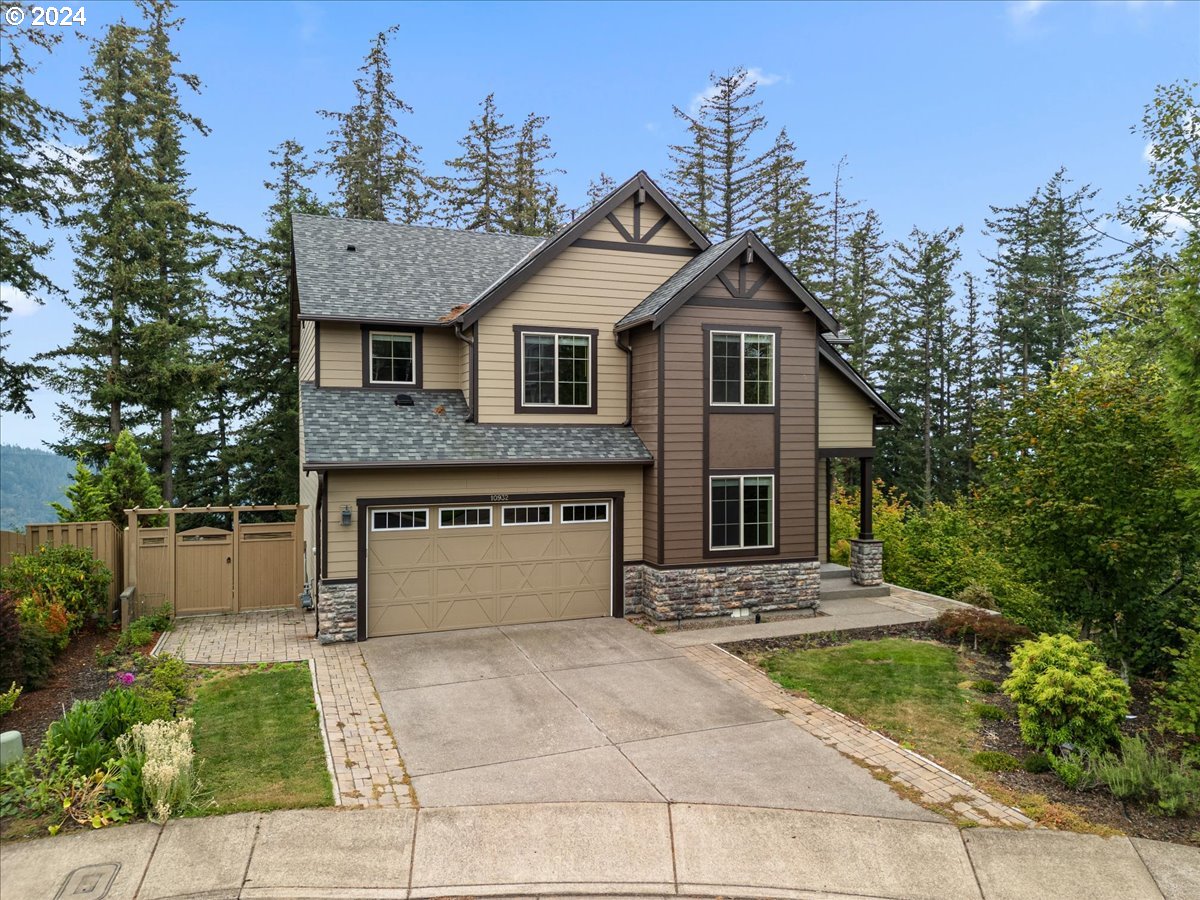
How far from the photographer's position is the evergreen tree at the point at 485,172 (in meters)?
32.5

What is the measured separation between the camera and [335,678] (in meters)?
10.3

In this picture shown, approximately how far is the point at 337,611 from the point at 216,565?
3352 mm

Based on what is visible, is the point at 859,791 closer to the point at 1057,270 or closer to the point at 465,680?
the point at 465,680

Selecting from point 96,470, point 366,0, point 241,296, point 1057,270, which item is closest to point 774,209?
point 1057,270

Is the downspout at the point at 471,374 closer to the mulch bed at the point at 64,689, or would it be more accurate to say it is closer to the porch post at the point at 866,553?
the mulch bed at the point at 64,689

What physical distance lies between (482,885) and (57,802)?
12.9ft

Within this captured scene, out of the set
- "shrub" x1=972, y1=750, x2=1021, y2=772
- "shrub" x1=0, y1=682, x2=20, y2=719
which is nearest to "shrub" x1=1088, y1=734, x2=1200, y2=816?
"shrub" x1=972, y1=750, x2=1021, y2=772

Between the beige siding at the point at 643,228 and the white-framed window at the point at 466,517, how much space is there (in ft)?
19.0

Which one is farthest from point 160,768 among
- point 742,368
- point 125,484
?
point 125,484

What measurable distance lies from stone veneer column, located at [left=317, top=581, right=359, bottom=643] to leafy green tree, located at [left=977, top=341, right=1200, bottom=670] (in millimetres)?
10301

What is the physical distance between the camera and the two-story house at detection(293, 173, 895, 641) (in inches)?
504

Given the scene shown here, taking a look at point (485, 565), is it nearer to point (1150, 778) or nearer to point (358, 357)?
point (358, 357)

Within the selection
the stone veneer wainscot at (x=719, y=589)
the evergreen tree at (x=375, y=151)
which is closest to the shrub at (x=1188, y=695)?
the stone veneer wainscot at (x=719, y=589)

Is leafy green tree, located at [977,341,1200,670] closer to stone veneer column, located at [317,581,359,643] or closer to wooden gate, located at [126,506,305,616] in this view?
stone veneer column, located at [317,581,359,643]
